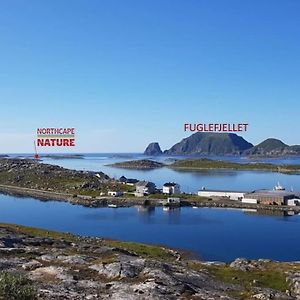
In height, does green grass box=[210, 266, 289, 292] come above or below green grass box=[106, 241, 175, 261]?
above

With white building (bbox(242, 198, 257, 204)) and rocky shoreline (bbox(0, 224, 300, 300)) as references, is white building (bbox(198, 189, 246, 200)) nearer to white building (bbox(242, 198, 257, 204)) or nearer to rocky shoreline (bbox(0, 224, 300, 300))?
white building (bbox(242, 198, 257, 204))

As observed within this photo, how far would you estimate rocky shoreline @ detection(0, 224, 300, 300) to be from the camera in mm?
26578

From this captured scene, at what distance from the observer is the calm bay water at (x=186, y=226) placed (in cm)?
6488

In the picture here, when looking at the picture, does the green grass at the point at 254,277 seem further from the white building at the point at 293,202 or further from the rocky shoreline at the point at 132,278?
the white building at the point at 293,202

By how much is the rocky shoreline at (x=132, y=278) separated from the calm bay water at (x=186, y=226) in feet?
68.2

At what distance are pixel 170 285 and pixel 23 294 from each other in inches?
489

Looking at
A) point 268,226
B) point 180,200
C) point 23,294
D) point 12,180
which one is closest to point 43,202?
point 180,200

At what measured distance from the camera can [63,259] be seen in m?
35.5

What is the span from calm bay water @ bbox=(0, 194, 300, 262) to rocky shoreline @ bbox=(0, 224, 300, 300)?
20793 millimetres

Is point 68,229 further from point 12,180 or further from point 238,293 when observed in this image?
point 12,180

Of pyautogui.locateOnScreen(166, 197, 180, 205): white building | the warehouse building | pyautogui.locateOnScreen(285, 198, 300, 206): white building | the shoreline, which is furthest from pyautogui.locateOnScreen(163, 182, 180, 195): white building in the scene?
pyautogui.locateOnScreen(285, 198, 300, 206): white building

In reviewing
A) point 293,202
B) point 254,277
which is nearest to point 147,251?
point 254,277

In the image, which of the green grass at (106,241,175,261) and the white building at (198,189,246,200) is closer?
the green grass at (106,241,175,261)

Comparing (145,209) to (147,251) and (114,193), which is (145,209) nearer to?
(114,193)
